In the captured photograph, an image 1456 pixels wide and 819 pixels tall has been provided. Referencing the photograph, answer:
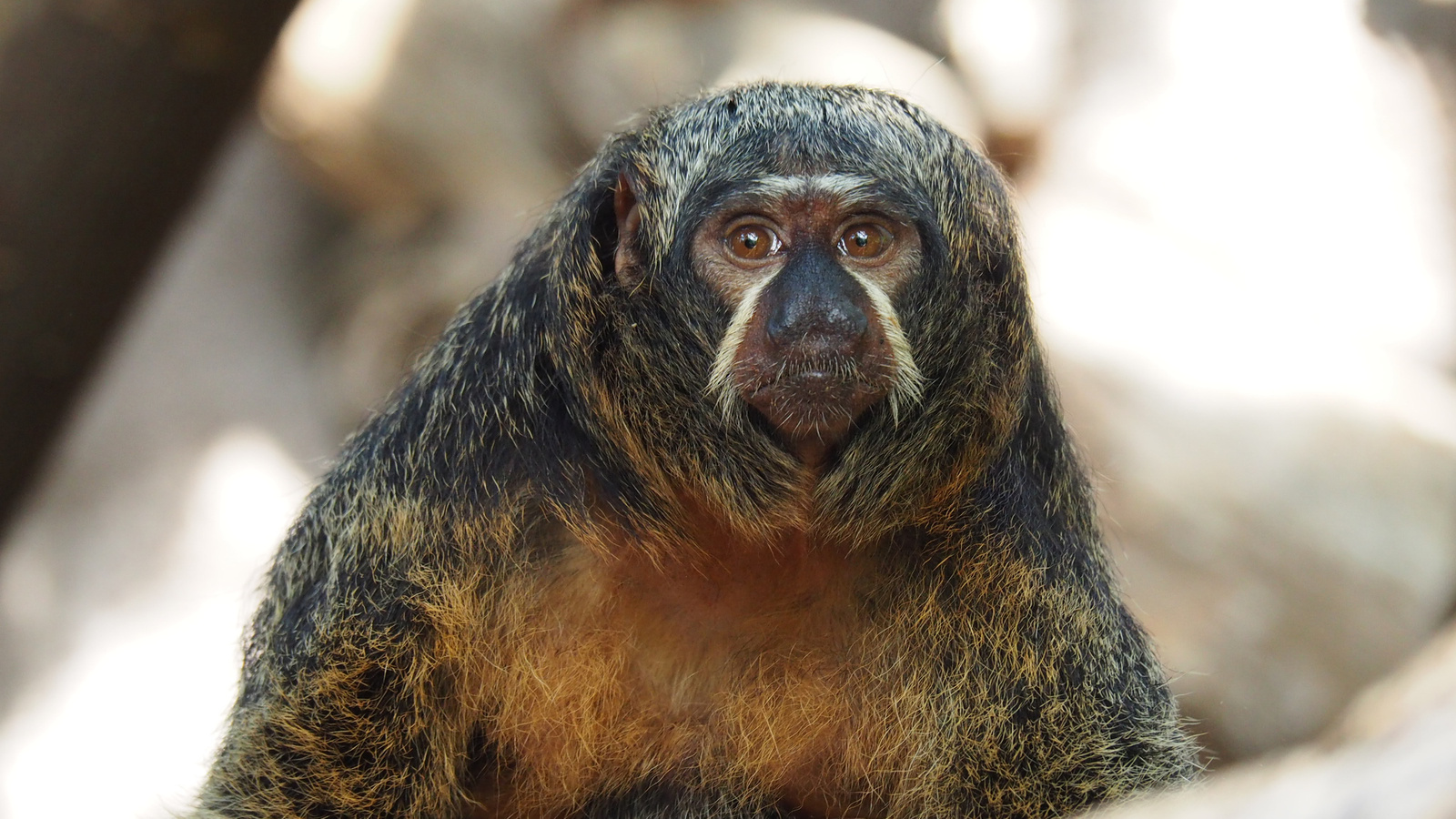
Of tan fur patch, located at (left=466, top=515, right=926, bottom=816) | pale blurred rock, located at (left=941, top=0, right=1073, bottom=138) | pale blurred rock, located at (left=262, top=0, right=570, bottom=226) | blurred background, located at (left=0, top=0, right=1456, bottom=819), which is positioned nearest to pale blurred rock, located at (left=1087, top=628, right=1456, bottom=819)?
tan fur patch, located at (left=466, top=515, right=926, bottom=816)

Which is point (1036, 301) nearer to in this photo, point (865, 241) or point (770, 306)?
point (865, 241)

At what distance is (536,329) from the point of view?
322cm

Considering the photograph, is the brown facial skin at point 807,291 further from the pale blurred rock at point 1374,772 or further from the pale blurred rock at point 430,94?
the pale blurred rock at point 430,94

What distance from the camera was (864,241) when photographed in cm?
301

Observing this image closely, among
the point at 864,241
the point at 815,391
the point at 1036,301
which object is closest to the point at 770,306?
the point at 815,391

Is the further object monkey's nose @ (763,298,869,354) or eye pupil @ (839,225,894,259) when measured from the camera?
eye pupil @ (839,225,894,259)

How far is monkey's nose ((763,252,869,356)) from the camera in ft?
9.04

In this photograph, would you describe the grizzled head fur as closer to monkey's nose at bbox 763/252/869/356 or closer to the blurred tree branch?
monkey's nose at bbox 763/252/869/356

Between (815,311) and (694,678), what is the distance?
1082 millimetres

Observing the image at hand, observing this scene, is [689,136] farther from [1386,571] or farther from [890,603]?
[1386,571]

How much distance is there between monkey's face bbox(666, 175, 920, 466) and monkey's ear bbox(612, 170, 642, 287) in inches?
6.5

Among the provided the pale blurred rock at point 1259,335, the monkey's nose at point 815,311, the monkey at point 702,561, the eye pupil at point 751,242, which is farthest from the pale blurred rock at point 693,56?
the monkey's nose at point 815,311

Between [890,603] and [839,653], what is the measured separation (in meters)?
0.19

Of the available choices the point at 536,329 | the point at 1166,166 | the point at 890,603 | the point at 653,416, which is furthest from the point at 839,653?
the point at 1166,166
